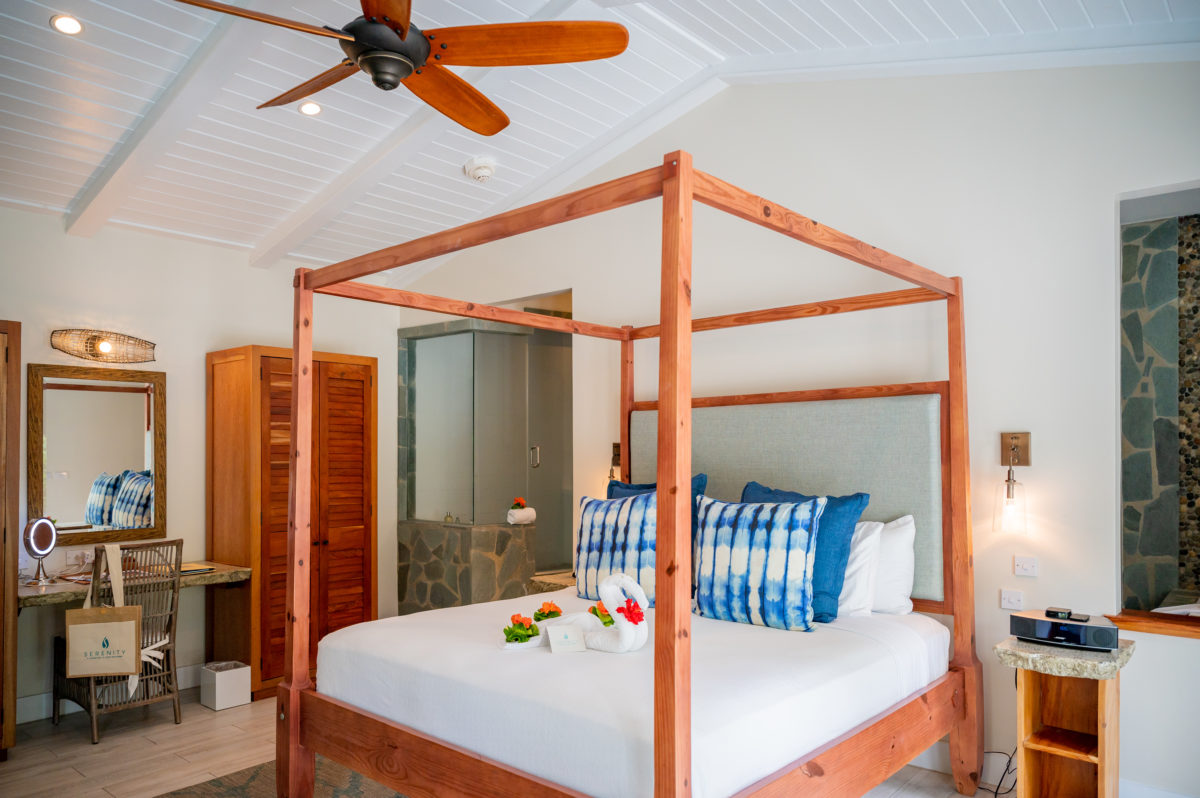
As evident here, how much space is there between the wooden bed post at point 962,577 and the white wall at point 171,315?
4.00 meters

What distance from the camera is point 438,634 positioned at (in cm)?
285

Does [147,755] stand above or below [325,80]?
below

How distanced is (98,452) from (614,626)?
3.54m

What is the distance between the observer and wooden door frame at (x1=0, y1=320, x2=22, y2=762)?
3799 mm

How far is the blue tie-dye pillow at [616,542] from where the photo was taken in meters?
3.34

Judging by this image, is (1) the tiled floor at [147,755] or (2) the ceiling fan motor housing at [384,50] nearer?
(2) the ceiling fan motor housing at [384,50]

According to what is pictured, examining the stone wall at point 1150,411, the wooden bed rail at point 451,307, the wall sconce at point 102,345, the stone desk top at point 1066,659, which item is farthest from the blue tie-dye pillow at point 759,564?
the wall sconce at point 102,345

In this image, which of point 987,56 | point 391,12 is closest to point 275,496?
point 391,12

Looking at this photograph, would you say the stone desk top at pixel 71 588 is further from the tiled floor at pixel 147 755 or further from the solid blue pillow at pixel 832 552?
the solid blue pillow at pixel 832 552

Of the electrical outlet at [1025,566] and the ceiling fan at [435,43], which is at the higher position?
the ceiling fan at [435,43]

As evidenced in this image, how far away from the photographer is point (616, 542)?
136 inches

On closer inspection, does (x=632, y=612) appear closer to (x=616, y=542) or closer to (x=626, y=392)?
(x=616, y=542)

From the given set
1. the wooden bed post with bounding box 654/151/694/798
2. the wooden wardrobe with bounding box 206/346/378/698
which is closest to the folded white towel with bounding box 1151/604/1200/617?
the wooden bed post with bounding box 654/151/694/798

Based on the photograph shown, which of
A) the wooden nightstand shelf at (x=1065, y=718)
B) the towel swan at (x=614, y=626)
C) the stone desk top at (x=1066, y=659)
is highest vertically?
the towel swan at (x=614, y=626)
